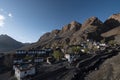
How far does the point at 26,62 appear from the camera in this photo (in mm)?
101250

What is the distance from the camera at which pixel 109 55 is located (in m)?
92.0

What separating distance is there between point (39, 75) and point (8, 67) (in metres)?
35.2

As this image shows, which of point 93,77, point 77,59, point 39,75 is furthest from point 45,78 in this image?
point 77,59

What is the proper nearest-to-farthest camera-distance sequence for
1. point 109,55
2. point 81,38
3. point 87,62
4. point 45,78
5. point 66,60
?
point 45,78 < point 87,62 < point 109,55 < point 66,60 < point 81,38

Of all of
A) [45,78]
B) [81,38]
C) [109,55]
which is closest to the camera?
[45,78]

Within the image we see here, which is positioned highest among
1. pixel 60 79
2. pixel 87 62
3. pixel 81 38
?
pixel 81 38

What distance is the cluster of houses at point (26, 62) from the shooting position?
253 ft

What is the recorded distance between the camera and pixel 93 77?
63625 millimetres

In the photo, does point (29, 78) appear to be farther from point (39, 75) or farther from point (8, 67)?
point (8, 67)

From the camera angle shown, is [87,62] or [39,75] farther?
[87,62]

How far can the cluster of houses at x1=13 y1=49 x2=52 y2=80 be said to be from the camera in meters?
77.0

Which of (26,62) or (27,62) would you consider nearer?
(26,62)

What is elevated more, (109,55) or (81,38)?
(81,38)

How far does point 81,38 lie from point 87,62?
95904mm
